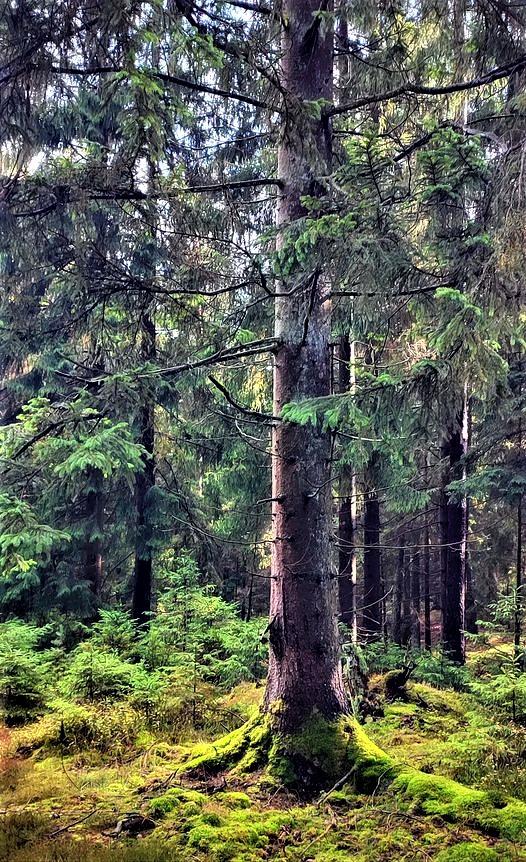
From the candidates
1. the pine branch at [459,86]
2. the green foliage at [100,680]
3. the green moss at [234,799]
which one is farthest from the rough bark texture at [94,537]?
the pine branch at [459,86]

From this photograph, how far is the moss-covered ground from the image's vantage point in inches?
132

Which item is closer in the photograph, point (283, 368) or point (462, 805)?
point (462, 805)

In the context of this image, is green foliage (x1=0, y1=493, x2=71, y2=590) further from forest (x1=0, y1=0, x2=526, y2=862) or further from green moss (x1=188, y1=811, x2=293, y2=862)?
green moss (x1=188, y1=811, x2=293, y2=862)

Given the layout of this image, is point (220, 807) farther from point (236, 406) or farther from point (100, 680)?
point (100, 680)

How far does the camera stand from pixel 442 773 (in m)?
4.66

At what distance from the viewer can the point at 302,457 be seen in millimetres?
4867

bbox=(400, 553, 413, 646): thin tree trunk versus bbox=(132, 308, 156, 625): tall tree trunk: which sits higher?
bbox=(132, 308, 156, 625): tall tree trunk

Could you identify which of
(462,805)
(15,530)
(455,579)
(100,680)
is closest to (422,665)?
(455,579)

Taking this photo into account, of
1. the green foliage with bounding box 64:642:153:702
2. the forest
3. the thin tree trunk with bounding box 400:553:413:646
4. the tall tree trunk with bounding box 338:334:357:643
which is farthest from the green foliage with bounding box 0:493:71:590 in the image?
the thin tree trunk with bounding box 400:553:413:646

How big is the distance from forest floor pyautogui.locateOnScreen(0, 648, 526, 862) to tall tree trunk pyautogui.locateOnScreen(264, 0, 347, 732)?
731mm

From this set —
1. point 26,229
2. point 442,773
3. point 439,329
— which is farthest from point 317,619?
point 26,229

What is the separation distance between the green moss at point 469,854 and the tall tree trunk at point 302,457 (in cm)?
134

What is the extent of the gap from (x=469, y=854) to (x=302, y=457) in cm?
294

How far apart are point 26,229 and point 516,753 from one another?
260 inches
